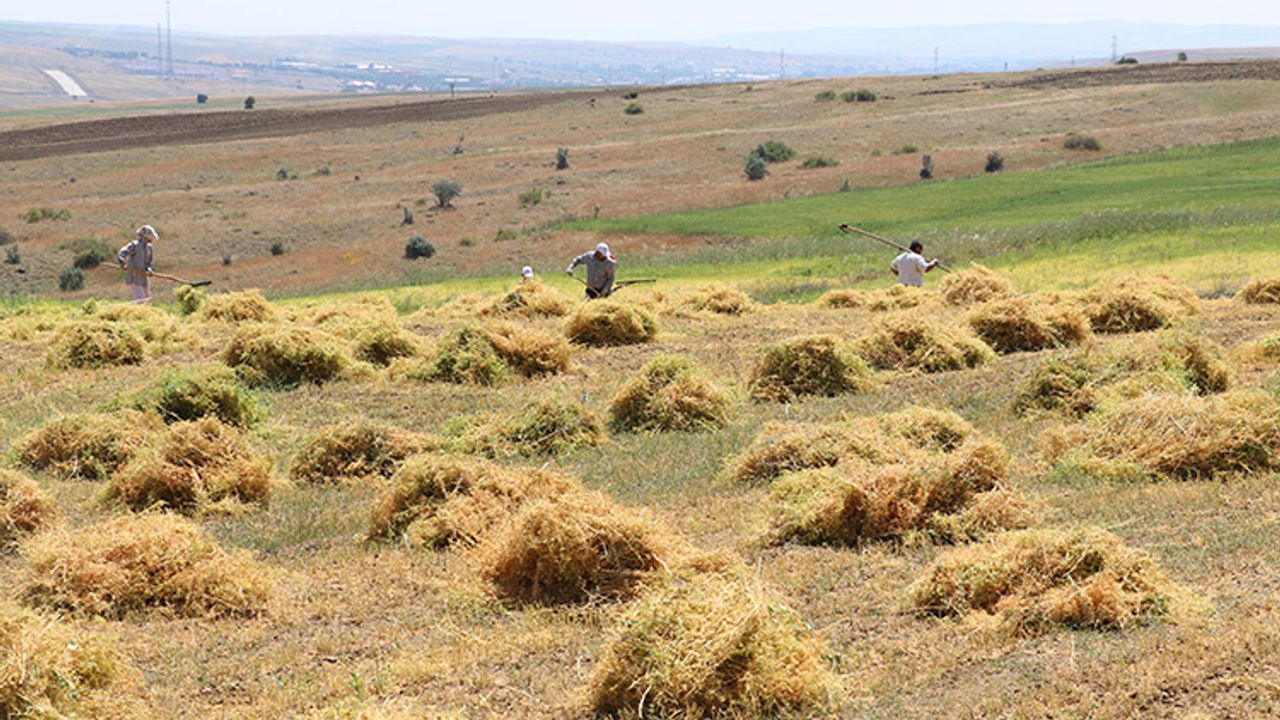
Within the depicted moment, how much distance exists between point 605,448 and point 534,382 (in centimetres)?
413

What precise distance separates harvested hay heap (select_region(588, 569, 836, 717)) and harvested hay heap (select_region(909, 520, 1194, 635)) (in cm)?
144

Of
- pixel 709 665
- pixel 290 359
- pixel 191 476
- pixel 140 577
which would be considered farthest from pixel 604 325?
pixel 709 665

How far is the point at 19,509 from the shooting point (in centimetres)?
1312

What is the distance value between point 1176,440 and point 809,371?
18.6 feet

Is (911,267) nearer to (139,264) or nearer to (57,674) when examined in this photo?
(139,264)

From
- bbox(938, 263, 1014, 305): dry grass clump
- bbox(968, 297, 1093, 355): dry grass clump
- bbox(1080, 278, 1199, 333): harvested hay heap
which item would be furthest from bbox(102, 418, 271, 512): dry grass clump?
bbox(938, 263, 1014, 305): dry grass clump

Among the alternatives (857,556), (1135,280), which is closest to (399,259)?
(1135,280)

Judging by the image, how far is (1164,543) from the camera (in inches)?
432

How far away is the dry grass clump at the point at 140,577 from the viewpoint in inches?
426

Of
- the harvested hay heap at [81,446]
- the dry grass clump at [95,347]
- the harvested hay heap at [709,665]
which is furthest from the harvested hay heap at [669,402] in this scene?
the dry grass clump at [95,347]

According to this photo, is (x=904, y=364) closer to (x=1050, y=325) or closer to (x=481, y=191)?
(x=1050, y=325)

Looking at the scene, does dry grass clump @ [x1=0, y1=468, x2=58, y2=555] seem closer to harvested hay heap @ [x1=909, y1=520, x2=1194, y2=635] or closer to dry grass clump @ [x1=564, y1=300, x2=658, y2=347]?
harvested hay heap @ [x1=909, y1=520, x2=1194, y2=635]

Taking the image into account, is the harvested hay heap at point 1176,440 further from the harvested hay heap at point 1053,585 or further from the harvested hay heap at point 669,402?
the harvested hay heap at point 669,402

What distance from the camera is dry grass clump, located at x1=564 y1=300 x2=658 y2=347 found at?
2241 centimetres
